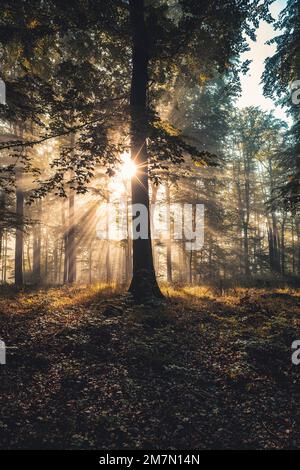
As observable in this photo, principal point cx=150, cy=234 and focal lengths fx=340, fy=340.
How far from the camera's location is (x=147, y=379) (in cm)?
589

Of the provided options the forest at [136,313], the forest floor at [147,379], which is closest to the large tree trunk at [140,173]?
the forest at [136,313]

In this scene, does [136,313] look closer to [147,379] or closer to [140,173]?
[147,379]

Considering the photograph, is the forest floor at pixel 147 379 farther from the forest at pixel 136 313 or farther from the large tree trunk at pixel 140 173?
the large tree trunk at pixel 140 173

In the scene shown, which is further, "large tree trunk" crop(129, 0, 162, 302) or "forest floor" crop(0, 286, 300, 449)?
"large tree trunk" crop(129, 0, 162, 302)

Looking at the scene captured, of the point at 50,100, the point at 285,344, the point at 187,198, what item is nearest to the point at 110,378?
the point at 285,344

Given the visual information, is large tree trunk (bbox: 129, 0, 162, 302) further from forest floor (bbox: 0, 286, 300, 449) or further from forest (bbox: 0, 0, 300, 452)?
forest floor (bbox: 0, 286, 300, 449)

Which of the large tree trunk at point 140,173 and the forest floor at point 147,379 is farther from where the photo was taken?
the large tree trunk at point 140,173

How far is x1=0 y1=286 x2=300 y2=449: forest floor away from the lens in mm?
4555

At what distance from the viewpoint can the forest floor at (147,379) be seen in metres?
4.55

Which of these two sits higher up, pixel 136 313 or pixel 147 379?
pixel 136 313

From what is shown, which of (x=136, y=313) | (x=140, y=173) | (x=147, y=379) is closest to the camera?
(x=147, y=379)

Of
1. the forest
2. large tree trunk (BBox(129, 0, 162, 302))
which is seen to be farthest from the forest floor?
large tree trunk (BBox(129, 0, 162, 302))

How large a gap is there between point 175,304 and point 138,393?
15.3ft

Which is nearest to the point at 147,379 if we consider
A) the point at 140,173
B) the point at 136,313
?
the point at 136,313
